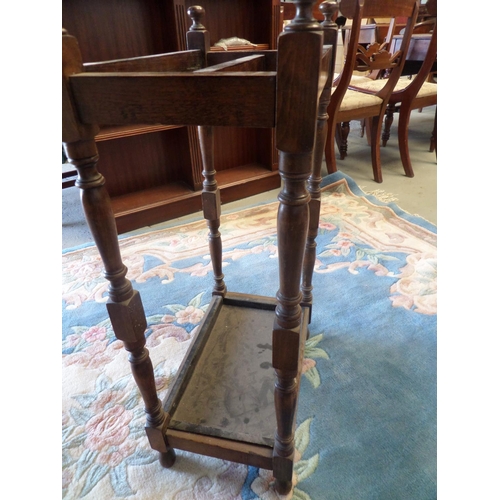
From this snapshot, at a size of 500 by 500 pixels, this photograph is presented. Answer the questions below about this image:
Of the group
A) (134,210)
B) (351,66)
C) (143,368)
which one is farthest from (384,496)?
(351,66)

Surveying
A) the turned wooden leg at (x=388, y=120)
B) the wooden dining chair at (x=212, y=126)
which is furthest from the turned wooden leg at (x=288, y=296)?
the turned wooden leg at (x=388, y=120)

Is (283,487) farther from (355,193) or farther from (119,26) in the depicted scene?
(119,26)

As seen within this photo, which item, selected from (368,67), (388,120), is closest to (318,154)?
(368,67)

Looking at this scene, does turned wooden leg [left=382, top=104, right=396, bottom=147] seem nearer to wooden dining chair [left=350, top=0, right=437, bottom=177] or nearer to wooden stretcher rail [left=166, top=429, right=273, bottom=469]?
wooden dining chair [left=350, top=0, right=437, bottom=177]

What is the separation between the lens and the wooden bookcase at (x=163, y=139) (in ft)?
4.53

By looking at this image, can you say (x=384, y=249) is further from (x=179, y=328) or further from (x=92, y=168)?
(x=92, y=168)

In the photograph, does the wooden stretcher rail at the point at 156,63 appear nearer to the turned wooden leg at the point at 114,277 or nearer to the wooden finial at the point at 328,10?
the turned wooden leg at the point at 114,277

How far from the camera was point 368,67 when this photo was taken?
173 cm

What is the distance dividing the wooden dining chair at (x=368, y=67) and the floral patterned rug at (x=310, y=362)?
0.60m

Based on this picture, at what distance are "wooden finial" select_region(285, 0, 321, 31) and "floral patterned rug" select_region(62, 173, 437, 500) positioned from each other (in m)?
0.73

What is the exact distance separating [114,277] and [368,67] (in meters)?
1.69

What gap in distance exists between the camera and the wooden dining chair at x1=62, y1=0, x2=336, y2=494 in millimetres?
372

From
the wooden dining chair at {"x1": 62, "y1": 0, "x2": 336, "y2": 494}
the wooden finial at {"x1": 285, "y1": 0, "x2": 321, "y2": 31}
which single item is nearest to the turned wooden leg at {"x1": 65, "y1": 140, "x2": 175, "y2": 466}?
the wooden dining chair at {"x1": 62, "y1": 0, "x2": 336, "y2": 494}

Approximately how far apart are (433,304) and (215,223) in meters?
0.71
